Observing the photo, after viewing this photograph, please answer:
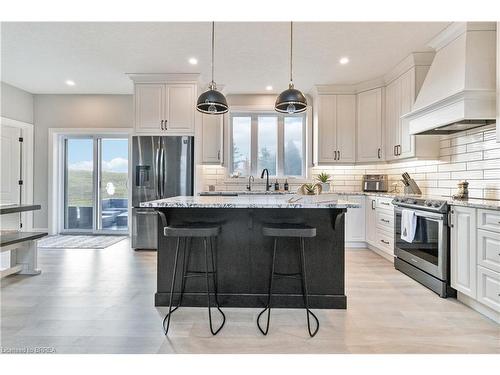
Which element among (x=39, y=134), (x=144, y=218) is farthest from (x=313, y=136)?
(x=39, y=134)

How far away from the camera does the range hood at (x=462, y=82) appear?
274cm

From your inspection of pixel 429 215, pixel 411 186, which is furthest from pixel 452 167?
pixel 429 215

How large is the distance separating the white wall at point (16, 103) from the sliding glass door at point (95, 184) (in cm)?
80

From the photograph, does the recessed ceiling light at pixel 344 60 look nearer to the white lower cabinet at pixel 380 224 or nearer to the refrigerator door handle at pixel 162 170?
the white lower cabinet at pixel 380 224

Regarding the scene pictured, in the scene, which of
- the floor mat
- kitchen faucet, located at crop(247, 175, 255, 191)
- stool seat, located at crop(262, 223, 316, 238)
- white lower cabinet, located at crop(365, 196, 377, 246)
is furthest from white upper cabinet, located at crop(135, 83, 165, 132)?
white lower cabinet, located at crop(365, 196, 377, 246)

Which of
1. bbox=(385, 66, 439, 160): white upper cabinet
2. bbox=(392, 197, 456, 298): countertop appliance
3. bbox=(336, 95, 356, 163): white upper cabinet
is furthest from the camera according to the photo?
bbox=(336, 95, 356, 163): white upper cabinet

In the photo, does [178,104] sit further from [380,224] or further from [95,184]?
[380,224]

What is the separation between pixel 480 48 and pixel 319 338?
A: 125 inches

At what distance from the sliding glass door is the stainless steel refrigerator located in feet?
4.89

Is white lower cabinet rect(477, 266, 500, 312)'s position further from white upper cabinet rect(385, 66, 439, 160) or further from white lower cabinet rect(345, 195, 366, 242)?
white lower cabinet rect(345, 195, 366, 242)

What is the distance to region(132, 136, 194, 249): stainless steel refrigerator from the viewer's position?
178 inches

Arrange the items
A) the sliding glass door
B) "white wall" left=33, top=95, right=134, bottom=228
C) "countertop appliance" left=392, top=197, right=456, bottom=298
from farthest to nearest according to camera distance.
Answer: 1. the sliding glass door
2. "white wall" left=33, top=95, right=134, bottom=228
3. "countertop appliance" left=392, top=197, right=456, bottom=298

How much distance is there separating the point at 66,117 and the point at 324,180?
5.18 metres

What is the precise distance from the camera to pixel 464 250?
2539mm
